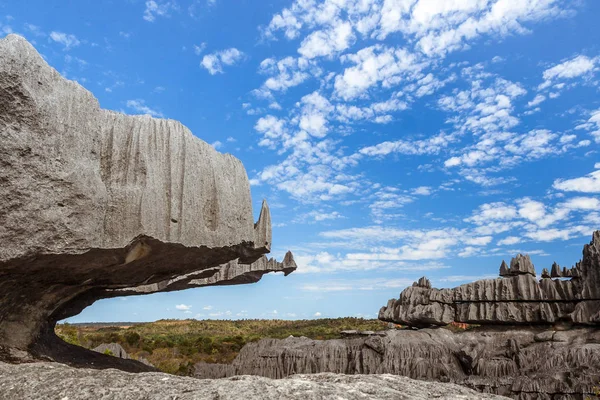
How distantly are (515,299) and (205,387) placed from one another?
18.1 meters

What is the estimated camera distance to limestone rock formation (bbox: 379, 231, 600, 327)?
1781cm

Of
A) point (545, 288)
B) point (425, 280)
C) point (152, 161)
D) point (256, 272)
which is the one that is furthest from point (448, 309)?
point (152, 161)

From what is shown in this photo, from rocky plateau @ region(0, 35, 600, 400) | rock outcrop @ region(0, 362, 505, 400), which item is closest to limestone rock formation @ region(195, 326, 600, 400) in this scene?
rocky plateau @ region(0, 35, 600, 400)

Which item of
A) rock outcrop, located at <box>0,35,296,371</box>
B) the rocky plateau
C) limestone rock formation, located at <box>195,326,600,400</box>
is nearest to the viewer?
the rocky plateau

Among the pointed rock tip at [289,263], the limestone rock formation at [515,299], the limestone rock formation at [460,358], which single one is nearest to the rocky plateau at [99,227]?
the limestone rock formation at [460,358]

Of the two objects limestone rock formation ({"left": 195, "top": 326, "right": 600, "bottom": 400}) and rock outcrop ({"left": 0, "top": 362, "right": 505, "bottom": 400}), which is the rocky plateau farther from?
limestone rock formation ({"left": 195, "top": 326, "right": 600, "bottom": 400})

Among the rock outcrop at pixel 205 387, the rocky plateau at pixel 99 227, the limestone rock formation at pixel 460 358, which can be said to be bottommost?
the limestone rock formation at pixel 460 358

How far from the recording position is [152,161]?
21.9 feet

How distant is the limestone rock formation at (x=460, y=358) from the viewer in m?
13.0

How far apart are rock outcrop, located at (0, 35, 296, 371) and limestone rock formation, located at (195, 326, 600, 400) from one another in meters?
8.16

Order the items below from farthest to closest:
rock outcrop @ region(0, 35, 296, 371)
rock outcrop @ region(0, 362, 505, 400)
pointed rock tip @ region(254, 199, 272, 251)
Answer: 1. pointed rock tip @ region(254, 199, 272, 251)
2. rock outcrop @ region(0, 35, 296, 371)
3. rock outcrop @ region(0, 362, 505, 400)

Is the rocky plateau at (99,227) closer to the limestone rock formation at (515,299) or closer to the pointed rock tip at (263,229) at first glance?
the pointed rock tip at (263,229)

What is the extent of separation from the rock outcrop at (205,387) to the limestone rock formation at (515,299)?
16259 mm

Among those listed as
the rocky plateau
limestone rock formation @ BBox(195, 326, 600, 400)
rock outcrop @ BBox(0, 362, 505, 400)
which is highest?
the rocky plateau
